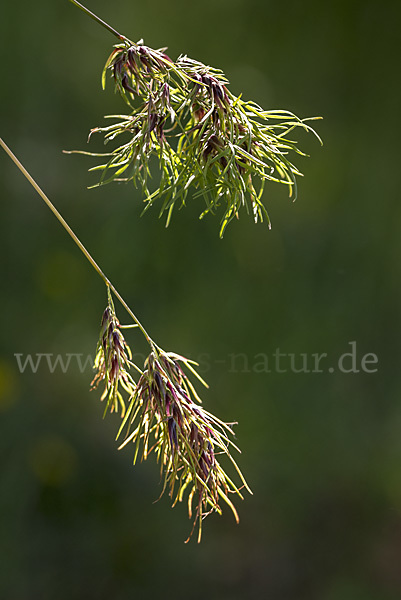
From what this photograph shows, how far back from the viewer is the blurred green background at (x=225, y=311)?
3.04 feet

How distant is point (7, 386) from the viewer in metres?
0.97

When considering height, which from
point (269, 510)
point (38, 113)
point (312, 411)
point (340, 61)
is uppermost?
point (340, 61)

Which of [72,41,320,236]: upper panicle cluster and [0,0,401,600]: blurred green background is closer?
[72,41,320,236]: upper panicle cluster

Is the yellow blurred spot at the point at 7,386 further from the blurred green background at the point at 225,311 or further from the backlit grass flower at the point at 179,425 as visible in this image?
the backlit grass flower at the point at 179,425

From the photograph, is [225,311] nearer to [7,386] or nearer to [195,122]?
[7,386]

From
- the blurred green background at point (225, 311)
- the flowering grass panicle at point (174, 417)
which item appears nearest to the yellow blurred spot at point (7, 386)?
the blurred green background at point (225, 311)

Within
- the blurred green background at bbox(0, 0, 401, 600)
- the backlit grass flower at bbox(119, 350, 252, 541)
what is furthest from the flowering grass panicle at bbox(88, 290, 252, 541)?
the blurred green background at bbox(0, 0, 401, 600)

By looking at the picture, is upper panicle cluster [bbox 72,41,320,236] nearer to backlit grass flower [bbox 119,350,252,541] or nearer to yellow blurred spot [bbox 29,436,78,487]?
backlit grass flower [bbox 119,350,252,541]

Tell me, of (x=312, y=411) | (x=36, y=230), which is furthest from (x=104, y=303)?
(x=312, y=411)

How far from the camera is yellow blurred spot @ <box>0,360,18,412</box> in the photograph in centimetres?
97

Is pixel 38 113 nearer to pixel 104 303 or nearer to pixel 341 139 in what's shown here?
pixel 104 303

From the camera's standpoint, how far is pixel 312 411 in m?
1.05

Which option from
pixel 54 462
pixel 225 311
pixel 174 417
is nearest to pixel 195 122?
pixel 174 417

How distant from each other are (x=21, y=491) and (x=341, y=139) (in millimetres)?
820
